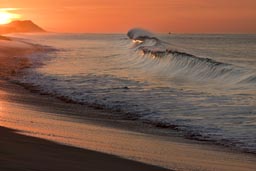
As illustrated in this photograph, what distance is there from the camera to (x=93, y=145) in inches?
280

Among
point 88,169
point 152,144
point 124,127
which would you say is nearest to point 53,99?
point 124,127

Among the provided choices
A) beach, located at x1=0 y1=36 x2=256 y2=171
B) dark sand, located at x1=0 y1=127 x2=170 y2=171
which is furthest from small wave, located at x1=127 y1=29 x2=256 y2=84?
dark sand, located at x1=0 y1=127 x2=170 y2=171

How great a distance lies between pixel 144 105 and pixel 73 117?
9.19ft

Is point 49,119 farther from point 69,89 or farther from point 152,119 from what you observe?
point 69,89

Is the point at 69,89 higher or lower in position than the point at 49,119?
higher

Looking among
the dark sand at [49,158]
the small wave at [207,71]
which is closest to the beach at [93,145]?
the dark sand at [49,158]

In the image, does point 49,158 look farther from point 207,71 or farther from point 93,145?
point 207,71

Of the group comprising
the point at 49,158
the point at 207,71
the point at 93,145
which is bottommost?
the point at 49,158

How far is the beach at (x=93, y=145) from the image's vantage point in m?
5.70

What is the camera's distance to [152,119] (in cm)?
1086

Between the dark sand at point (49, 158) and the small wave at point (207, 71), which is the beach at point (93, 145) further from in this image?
the small wave at point (207, 71)

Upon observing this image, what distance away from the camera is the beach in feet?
18.7

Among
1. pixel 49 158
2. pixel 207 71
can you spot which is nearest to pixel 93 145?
pixel 49 158

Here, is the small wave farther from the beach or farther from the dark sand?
the dark sand
